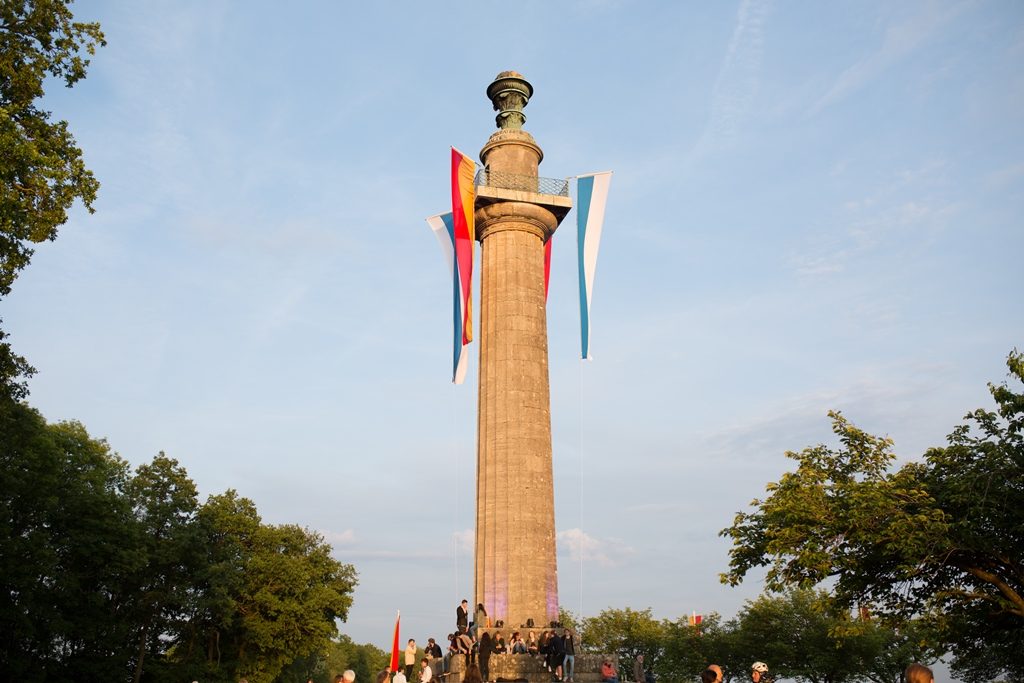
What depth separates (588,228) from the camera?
1788 inches

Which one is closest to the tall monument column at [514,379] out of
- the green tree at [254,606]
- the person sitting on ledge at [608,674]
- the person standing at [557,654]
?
the person standing at [557,654]

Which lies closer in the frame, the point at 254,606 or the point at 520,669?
the point at 520,669

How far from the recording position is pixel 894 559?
23922 mm

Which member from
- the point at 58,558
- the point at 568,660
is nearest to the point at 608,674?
the point at 568,660

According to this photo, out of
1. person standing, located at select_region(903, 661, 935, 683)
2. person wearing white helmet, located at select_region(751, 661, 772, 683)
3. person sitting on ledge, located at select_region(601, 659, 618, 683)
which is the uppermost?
person sitting on ledge, located at select_region(601, 659, 618, 683)

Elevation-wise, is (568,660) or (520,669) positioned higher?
(568,660)

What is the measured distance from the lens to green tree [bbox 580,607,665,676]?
77062mm

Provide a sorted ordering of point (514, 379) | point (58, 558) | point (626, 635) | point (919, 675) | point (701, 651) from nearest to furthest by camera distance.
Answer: point (919, 675) → point (514, 379) → point (58, 558) → point (701, 651) → point (626, 635)

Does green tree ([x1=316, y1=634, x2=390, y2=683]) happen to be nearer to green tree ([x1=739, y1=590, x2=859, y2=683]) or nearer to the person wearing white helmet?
green tree ([x1=739, y1=590, x2=859, y2=683])

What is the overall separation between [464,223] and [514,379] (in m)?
7.98

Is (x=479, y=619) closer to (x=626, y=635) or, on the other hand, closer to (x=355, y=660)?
(x=626, y=635)

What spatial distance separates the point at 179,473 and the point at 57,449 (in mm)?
12261

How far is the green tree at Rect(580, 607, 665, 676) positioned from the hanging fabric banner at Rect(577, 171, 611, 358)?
4001cm

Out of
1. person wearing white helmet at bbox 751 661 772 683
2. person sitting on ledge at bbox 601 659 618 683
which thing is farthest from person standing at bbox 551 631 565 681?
person wearing white helmet at bbox 751 661 772 683
